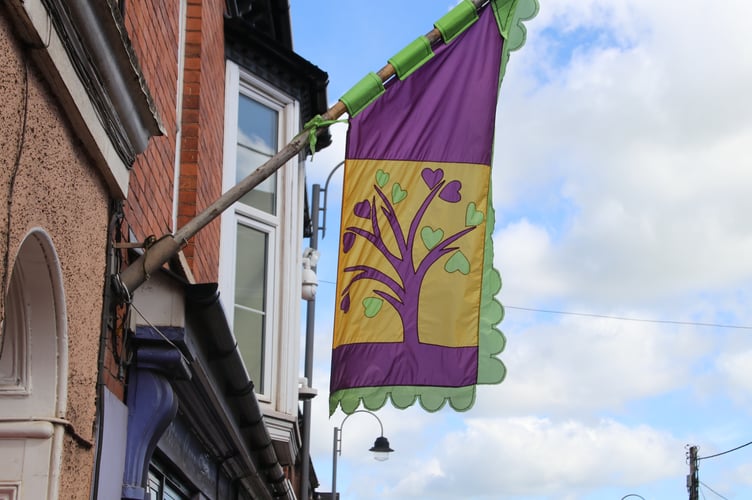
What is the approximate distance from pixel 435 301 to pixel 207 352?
4.93ft

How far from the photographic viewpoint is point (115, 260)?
17.3ft

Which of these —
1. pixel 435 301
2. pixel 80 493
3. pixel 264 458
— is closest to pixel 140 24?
pixel 435 301

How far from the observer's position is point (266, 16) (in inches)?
490

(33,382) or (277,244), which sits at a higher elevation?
(277,244)

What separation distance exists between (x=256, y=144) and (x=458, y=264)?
454 centimetres

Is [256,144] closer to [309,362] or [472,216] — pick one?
[472,216]

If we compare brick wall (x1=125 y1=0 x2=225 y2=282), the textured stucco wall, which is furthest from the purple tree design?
the textured stucco wall

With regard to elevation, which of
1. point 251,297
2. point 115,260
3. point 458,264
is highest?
point 251,297

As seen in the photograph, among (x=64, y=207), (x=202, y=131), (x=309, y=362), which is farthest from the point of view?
(x=309, y=362)

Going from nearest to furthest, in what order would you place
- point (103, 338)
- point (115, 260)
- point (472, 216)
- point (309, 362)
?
point (103, 338) < point (115, 260) < point (472, 216) < point (309, 362)

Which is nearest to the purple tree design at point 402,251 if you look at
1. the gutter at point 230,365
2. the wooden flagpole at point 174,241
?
the gutter at point 230,365

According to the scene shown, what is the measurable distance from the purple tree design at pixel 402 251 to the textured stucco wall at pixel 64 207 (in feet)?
5.36

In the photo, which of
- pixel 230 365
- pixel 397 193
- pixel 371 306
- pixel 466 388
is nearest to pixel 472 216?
pixel 397 193

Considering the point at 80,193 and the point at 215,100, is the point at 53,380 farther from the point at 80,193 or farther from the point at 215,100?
the point at 215,100
